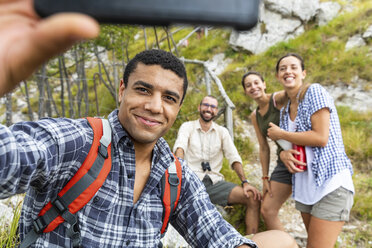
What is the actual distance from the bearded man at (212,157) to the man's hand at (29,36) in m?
3.40

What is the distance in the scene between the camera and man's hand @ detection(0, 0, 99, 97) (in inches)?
18.5

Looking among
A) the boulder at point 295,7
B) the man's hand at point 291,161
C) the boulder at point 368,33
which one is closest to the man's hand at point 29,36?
the man's hand at point 291,161

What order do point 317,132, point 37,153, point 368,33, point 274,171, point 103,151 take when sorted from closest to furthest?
point 37,153 < point 103,151 < point 317,132 < point 274,171 < point 368,33

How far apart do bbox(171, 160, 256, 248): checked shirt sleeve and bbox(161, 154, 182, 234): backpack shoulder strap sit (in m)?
0.09

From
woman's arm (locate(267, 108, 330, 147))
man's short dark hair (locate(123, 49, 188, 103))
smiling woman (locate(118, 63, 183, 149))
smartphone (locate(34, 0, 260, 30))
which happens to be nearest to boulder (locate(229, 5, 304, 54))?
woman's arm (locate(267, 108, 330, 147))

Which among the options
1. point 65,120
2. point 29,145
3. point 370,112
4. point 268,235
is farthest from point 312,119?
point 370,112

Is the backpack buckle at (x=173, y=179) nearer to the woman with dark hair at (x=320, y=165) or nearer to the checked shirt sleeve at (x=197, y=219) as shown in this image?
the checked shirt sleeve at (x=197, y=219)

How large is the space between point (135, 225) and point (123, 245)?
12cm

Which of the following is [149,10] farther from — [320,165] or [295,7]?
[295,7]

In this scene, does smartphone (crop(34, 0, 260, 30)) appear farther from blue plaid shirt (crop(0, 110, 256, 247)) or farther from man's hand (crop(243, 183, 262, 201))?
A: man's hand (crop(243, 183, 262, 201))

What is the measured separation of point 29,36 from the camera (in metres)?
0.52

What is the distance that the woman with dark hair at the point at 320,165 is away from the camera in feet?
8.14

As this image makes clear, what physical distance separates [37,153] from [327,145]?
7.98 feet

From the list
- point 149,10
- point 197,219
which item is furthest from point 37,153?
point 197,219
